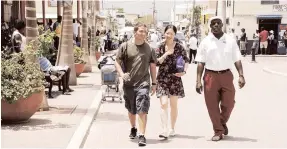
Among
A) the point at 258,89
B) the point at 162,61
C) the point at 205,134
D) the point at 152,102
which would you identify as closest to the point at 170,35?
the point at 162,61

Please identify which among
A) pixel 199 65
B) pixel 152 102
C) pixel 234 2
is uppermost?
pixel 234 2

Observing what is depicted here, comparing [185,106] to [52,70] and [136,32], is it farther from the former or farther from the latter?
[136,32]

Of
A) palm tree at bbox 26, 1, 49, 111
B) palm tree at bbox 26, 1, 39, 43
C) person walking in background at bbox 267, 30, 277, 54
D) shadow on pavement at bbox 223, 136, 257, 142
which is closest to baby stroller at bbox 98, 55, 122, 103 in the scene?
palm tree at bbox 26, 1, 49, 111

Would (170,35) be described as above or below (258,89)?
above

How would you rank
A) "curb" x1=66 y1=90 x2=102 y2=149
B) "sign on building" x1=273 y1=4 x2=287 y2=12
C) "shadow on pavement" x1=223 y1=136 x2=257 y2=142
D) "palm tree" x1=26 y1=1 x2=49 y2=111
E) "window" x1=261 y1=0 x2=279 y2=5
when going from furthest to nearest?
"window" x1=261 y1=0 x2=279 y2=5
"sign on building" x1=273 y1=4 x2=287 y2=12
"palm tree" x1=26 y1=1 x2=49 y2=111
"shadow on pavement" x1=223 y1=136 x2=257 y2=142
"curb" x1=66 y1=90 x2=102 y2=149

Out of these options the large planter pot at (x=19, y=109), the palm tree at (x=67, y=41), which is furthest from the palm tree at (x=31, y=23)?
the palm tree at (x=67, y=41)

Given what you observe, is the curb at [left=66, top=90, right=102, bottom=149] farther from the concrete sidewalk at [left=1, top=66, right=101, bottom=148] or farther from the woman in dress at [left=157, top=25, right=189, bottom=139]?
the woman in dress at [left=157, top=25, right=189, bottom=139]

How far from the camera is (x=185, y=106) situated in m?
12.8

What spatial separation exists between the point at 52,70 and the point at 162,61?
218 inches

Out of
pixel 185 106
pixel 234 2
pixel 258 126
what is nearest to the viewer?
pixel 258 126

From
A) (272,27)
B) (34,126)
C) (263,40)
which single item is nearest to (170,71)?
(34,126)

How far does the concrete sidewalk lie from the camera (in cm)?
796

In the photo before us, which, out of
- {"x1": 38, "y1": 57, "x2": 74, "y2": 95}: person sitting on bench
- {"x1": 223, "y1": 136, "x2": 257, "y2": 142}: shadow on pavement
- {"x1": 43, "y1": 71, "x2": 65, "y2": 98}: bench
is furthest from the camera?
{"x1": 38, "y1": 57, "x2": 74, "y2": 95}: person sitting on bench

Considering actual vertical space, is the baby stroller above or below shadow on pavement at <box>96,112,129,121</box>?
above
